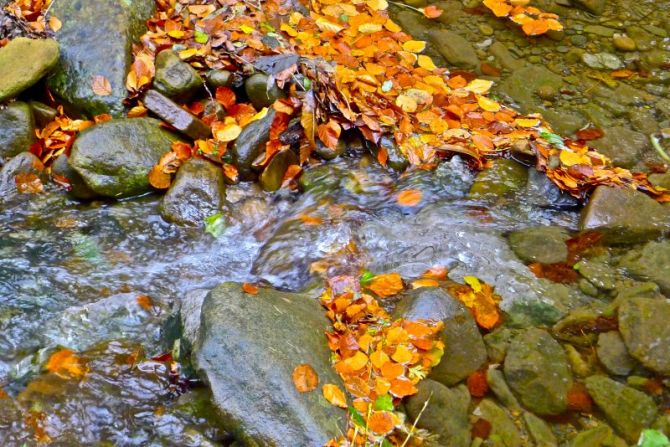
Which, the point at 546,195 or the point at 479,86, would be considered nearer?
the point at 546,195

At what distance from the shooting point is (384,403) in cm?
292

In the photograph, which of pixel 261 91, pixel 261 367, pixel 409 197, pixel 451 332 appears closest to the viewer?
pixel 261 367

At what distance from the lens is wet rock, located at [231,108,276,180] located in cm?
444

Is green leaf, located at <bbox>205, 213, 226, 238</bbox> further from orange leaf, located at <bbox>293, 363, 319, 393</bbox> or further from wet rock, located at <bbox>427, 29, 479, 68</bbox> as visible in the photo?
wet rock, located at <bbox>427, 29, 479, 68</bbox>

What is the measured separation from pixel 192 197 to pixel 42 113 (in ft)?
4.71

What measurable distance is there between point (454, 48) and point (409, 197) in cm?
208

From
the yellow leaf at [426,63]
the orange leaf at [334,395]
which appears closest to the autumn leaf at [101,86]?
the yellow leaf at [426,63]

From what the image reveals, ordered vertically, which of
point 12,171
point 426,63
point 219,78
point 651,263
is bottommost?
point 651,263

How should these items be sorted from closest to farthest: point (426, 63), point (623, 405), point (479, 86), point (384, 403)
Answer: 1. point (384, 403)
2. point (623, 405)
3. point (479, 86)
4. point (426, 63)

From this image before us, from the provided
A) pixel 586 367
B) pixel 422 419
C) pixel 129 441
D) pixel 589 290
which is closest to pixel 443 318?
pixel 422 419

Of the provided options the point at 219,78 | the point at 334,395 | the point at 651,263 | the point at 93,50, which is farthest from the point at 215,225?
the point at 651,263

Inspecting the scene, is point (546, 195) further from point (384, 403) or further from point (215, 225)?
point (215, 225)

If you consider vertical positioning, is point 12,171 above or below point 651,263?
above

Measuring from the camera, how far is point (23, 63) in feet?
14.6
